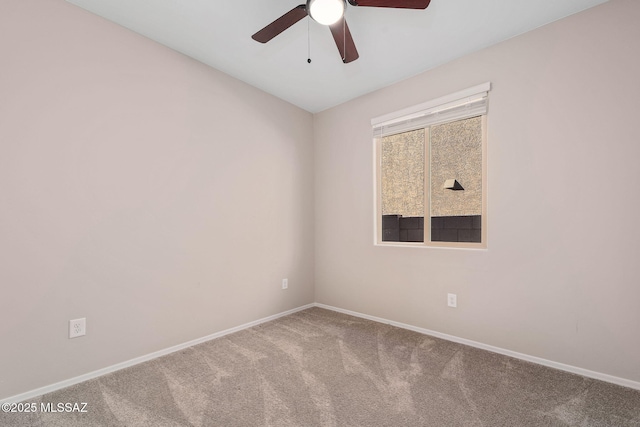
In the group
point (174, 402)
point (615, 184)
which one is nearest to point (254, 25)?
point (174, 402)

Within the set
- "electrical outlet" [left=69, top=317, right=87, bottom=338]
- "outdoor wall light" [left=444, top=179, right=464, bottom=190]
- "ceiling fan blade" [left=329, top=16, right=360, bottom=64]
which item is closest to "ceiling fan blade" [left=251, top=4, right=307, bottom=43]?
"ceiling fan blade" [left=329, top=16, right=360, bottom=64]

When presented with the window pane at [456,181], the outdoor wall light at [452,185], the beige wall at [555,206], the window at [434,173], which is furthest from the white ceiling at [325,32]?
the outdoor wall light at [452,185]

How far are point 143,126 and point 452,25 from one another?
2.45 metres

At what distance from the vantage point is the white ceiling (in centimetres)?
197

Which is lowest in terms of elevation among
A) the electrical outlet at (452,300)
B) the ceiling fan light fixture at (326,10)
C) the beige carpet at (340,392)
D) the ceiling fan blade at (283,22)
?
the beige carpet at (340,392)

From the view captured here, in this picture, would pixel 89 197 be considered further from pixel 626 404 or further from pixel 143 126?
pixel 626 404

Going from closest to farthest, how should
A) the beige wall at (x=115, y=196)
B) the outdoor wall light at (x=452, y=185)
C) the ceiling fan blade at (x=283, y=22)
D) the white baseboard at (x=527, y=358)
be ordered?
1. the ceiling fan blade at (x=283, y=22)
2. the beige wall at (x=115, y=196)
3. the white baseboard at (x=527, y=358)
4. the outdoor wall light at (x=452, y=185)

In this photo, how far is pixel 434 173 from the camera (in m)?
2.86

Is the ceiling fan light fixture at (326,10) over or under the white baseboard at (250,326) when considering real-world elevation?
over

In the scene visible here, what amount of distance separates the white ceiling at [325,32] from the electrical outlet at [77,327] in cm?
210

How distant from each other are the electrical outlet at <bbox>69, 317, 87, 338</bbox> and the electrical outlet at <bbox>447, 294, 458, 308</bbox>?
9.19 feet

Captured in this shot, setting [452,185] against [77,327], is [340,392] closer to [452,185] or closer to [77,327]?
[77,327]

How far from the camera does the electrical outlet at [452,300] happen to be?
8.41 ft

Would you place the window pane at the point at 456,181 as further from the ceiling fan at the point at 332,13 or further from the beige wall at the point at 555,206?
the ceiling fan at the point at 332,13
